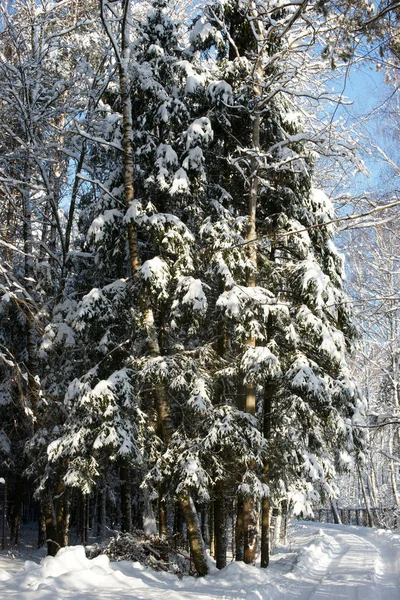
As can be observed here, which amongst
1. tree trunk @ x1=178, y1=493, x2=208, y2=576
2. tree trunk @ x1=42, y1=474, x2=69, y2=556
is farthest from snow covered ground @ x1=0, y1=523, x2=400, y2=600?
tree trunk @ x1=42, y1=474, x2=69, y2=556

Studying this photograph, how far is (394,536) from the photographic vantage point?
16.6 meters

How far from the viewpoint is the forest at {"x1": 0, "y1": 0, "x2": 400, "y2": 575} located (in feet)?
30.3

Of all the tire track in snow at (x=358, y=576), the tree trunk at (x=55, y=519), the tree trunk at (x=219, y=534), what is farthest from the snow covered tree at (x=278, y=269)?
the tree trunk at (x=55, y=519)

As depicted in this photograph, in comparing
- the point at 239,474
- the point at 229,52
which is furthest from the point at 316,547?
the point at 229,52

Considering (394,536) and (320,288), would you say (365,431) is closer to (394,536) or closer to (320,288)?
(320,288)

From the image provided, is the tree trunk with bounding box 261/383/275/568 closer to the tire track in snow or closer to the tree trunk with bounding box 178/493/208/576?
the tire track in snow

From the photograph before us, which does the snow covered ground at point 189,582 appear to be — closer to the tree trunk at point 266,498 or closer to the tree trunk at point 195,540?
the tree trunk at point 195,540

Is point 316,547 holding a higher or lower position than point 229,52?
lower

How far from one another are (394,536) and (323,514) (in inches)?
977

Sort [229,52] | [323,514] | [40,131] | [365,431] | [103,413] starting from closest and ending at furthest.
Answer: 1. [103,413]
2. [365,431]
3. [229,52]
4. [40,131]
5. [323,514]

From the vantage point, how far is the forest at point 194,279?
9.23 metres

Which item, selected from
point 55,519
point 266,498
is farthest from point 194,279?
point 55,519

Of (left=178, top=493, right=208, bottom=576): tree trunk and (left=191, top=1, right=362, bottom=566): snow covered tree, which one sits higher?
(left=191, top=1, right=362, bottom=566): snow covered tree

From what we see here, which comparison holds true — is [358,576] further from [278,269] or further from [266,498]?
[278,269]
